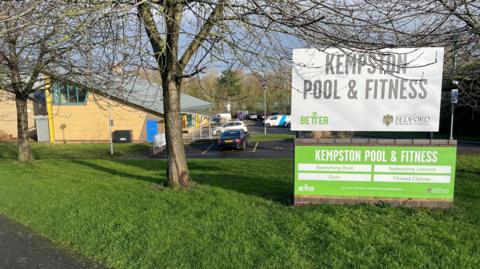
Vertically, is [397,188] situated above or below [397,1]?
below

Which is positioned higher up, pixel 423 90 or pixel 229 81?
pixel 229 81

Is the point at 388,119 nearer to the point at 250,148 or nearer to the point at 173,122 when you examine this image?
the point at 173,122

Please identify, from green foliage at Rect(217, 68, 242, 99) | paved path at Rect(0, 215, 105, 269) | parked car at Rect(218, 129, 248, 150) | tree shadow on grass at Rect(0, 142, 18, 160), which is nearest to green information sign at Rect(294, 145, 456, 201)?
green foliage at Rect(217, 68, 242, 99)

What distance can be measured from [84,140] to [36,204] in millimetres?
27823

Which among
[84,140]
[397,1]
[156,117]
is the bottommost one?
[84,140]

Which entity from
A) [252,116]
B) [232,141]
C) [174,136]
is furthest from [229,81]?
[252,116]

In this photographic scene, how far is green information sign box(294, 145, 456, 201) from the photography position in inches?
214

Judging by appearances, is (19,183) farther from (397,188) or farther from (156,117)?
(156,117)

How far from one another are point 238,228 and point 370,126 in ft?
9.33

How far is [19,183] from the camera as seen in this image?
322 inches

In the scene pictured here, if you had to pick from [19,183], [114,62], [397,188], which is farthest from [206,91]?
[19,183]

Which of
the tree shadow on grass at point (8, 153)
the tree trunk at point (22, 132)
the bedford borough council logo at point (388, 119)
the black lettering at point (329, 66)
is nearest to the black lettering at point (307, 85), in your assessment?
the black lettering at point (329, 66)

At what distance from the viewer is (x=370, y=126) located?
5.72 meters

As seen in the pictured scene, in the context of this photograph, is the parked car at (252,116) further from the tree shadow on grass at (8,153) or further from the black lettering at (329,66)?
the black lettering at (329,66)
